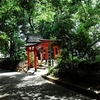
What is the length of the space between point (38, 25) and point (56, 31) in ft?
69.8

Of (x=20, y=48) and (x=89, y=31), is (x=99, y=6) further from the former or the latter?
(x=20, y=48)

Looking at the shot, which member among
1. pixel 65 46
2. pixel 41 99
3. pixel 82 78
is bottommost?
pixel 41 99

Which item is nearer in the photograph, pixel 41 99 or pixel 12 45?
pixel 41 99

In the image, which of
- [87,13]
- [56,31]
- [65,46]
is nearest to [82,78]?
[65,46]

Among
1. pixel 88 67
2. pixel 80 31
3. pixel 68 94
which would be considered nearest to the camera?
pixel 68 94

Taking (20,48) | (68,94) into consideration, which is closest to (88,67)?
(68,94)

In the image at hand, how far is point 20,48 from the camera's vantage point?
2809 cm

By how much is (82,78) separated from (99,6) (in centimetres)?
401

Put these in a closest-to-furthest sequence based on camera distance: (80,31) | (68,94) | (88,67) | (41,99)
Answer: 1. (41,99)
2. (68,94)
3. (88,67)
4. (80,31)

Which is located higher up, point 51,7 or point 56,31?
point 51,7

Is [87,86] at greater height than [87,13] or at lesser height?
lesser

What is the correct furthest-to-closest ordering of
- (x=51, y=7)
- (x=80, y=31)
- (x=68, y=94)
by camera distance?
(x=51, y=7) < (x=80, y=31) < (x=68, y=94)

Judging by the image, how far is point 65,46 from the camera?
10.2 meters

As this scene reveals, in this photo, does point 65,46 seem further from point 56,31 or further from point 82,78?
point 82,78
